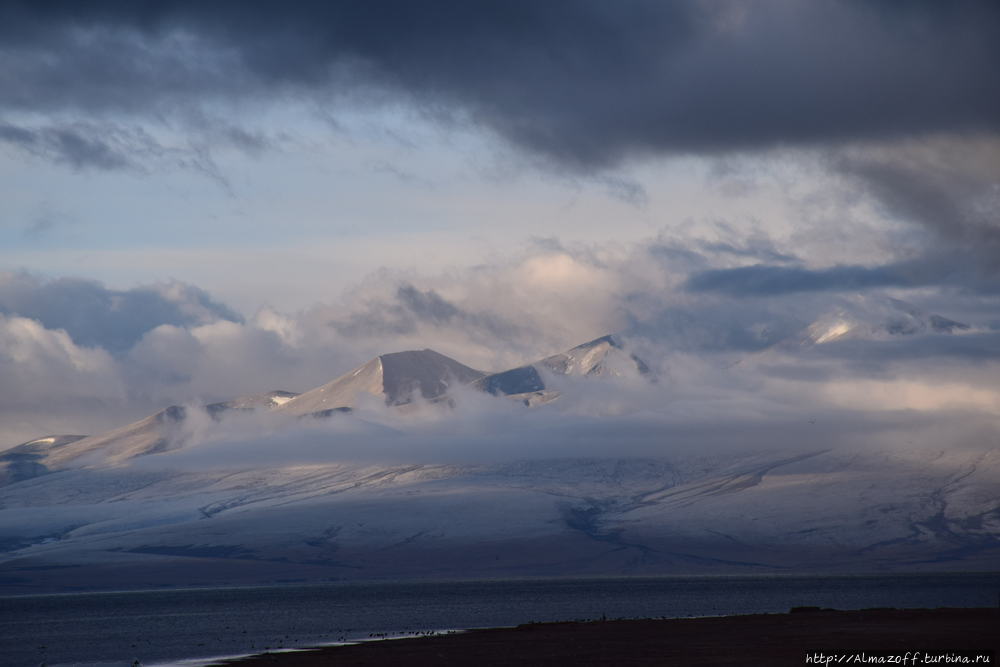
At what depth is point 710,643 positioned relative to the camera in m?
87.0

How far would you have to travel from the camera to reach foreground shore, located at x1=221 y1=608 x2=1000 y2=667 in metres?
74.1

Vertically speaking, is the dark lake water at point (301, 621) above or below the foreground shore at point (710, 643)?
below

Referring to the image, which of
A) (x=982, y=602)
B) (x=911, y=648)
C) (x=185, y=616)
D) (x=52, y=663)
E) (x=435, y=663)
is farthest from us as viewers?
(x=185, y=616)

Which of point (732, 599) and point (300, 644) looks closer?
point (300, 644)

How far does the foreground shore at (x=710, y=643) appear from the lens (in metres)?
74.1

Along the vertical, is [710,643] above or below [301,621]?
above

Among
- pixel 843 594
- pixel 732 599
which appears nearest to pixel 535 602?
pixel 732 599

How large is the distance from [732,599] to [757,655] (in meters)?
115

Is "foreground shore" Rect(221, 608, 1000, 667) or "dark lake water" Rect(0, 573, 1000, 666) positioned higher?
"foreground shore" Rect(221, 608, 1000, 667)

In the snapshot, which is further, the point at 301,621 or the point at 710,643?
the point at 301,621

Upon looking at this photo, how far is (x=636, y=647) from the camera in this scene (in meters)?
86.5

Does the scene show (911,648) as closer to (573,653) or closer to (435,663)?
(573,653)

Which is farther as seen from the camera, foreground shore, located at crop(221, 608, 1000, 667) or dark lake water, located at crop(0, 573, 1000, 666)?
dark lake water, located at crop(0, 573, 1000, 666)

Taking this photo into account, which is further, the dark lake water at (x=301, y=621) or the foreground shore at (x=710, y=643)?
the dark lake water at (x=301, y=621)
